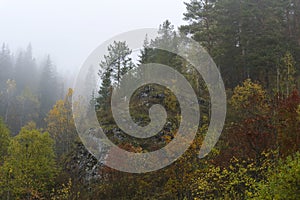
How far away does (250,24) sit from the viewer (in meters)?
30.7

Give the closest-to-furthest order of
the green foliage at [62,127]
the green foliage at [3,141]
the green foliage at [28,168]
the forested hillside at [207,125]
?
the forested hillside at [207,125], the green foliage at [28,168], the green foliage at [3,141], the green foliage at [62,127]

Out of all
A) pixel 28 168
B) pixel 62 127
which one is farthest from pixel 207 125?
pixel 62 127

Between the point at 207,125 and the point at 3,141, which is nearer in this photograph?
the point at 207,125

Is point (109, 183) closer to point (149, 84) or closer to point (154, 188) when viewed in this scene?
point (154, 188)

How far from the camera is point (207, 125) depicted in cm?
2133

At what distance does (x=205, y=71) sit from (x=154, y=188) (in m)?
17.0

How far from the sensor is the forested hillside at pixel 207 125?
44.4 feet

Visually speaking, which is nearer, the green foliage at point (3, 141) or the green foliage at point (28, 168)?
the green foliage at point (28, 168)

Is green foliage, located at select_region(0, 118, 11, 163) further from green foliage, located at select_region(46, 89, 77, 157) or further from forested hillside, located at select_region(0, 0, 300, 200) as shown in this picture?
green foliage, located at select_region(46, 89, 77, 157)

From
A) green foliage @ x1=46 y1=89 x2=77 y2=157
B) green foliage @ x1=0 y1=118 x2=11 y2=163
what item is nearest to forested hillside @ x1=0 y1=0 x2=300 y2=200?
green foliage @ x1=0 y1=118 x2=11 y2=163

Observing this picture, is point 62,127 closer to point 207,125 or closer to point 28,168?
point 28,168

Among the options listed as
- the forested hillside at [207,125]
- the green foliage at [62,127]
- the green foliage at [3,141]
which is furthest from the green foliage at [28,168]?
the green foliage at [62,127]

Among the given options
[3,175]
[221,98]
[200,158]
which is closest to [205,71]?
[221,98]

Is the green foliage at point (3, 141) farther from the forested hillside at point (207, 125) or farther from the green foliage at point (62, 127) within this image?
the green foliage at point (62, 127)
